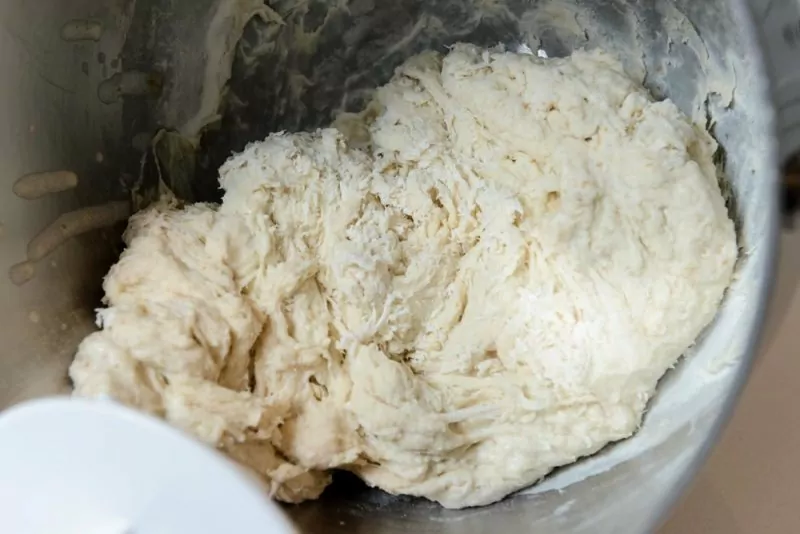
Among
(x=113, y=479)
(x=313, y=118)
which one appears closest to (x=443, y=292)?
(x=313, y=118)

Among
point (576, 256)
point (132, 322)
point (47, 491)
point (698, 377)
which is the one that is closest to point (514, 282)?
point (576, 256)

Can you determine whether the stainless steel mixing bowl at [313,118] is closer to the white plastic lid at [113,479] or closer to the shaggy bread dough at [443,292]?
the shaggy bread dough at [443,292]

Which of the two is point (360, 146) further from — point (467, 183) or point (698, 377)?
point (698, 377)

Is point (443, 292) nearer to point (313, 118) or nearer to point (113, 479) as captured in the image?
point (313, 118)

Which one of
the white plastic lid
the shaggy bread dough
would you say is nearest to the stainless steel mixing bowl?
the shaggy bread dough

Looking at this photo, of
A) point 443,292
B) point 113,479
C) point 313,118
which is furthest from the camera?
point 313,118
